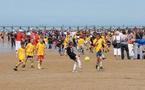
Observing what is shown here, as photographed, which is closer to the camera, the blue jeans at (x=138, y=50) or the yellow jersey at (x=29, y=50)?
the yellow jersey at (x=29, y=50)

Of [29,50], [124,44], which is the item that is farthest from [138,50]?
[29,50]

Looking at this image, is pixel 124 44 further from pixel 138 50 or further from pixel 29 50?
pixel 29 50

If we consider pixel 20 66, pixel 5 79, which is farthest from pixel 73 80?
pixel 20 66

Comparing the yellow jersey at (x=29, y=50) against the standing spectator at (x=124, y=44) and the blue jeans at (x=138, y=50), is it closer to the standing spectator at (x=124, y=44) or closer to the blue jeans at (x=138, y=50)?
the standing spectator at (x=124, y=44)

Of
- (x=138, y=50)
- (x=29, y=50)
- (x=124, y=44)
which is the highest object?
(x=124, y=44)

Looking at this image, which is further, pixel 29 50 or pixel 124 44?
pixel 124 44

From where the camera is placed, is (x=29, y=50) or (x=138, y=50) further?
(x=138, y=50)

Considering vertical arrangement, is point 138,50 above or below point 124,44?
below

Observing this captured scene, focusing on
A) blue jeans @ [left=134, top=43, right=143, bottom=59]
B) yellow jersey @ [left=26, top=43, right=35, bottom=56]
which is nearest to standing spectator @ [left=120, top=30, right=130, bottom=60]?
blue jeans @ [left=134, top=43, right=143, bottom=59]

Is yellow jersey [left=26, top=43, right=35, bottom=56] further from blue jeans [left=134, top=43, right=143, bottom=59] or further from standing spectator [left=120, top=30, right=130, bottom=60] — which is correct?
blue jeans [left=134, top=43, right=143, bottom=59]

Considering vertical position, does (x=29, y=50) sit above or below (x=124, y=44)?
below

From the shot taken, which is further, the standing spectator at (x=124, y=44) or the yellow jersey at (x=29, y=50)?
the standing spectator at (x=124, y=44)

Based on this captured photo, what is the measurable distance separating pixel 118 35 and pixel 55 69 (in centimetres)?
767

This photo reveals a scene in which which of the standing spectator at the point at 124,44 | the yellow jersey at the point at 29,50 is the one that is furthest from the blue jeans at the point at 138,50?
the yellow jersey at the point at 29,50
